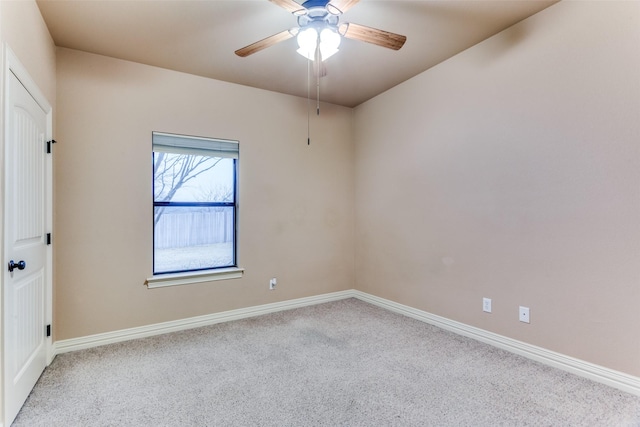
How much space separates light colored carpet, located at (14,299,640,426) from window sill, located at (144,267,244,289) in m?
0.51

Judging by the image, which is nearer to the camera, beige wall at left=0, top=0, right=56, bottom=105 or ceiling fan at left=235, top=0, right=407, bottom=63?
beige wall at left=0, top=0, right=56, bottom=105

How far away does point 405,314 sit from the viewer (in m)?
3.55

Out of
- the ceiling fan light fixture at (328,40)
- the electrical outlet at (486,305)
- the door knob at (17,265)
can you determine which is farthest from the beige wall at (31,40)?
the electrical outlet at (486,305)

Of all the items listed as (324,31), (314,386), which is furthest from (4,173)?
(314,386)

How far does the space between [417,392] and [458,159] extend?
2061 mm

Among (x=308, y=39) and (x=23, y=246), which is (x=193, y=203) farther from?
(x=308, y=39)

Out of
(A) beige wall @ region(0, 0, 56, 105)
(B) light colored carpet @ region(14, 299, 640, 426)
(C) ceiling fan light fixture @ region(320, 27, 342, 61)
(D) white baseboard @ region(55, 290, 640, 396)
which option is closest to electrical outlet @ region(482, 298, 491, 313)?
(D) white baseboard @ region(55, 290, 640, 396)

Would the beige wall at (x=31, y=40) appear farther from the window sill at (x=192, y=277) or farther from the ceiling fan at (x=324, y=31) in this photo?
the window sill at (x=192, y=277)

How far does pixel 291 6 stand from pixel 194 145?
194cm

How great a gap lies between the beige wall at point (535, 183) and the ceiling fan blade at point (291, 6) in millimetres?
1797

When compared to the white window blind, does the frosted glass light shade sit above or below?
above

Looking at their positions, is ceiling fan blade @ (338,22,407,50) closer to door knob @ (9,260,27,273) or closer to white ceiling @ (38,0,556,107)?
white ceiling @ (38,0,556,107)

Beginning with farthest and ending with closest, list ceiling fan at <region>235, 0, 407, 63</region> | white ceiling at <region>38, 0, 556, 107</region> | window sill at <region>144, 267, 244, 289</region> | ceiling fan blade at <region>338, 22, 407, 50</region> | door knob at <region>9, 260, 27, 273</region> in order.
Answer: window sill at <region>144, 267, 244, 289</region>, white ceiling at <region>38, 0, 556, 107</region>, ceiling fan blade at <region>338, 22, 407, 50</region>, ceiling fan at <region>235, 0, 407, 63</region>, door knob at <region>9, 260, 27, 273</region>

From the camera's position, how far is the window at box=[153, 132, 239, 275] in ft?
10.6
